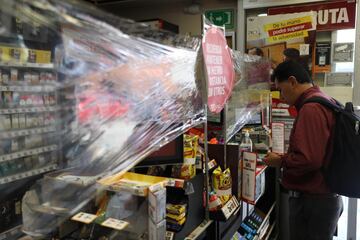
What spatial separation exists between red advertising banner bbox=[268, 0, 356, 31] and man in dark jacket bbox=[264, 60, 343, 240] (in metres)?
1.41

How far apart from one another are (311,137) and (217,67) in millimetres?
615

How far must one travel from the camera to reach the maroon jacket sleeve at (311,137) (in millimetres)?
1757

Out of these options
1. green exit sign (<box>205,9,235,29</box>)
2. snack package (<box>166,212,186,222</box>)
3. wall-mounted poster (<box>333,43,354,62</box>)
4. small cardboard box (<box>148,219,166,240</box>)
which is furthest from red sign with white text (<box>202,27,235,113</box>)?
green exit sign (<box>205,9,235,29</box>)

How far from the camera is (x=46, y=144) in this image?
0.77 meters

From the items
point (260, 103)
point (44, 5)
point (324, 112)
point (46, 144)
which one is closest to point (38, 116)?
point (46, 144)

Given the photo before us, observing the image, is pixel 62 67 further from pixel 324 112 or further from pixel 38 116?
pixel 324 112

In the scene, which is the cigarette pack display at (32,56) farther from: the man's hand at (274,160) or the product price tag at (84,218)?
the man's hand at (274,160)

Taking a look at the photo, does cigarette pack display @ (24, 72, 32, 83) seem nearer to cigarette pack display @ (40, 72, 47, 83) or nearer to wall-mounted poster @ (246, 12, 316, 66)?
cigarette pack display @ (40, 72, 47, 83)

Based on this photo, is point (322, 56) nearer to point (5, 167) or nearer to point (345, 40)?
point (345, 40)

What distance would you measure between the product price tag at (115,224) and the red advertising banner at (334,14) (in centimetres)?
282

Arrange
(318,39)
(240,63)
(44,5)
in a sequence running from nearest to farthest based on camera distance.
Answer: (44,5)
(240,63)
(318,39)

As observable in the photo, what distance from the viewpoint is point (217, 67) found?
168 centimetres

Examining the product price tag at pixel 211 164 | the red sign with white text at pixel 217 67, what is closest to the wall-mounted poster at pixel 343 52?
the red sign with white text at pixel 217 67

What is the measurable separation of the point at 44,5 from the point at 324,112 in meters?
1.53
